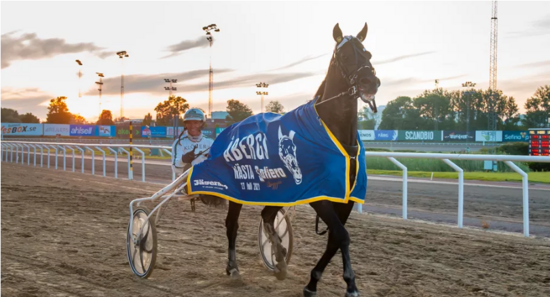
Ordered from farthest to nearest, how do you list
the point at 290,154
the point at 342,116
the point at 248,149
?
1. the point at 248,149
2. the point at 290,154
3. the point at 342,116

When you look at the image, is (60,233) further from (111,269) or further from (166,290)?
(166,290)

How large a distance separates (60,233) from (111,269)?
2.08 m

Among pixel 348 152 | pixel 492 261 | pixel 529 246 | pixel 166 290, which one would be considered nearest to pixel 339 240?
pixel 348 152

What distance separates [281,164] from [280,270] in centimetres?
101

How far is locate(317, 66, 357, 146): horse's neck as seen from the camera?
3.71 m

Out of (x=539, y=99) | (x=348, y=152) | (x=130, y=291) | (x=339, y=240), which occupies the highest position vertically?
(x=539, y=99)

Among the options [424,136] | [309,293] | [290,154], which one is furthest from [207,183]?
[424,136]

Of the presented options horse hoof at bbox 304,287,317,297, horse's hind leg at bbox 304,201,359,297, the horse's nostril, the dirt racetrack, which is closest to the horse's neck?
the horse's nostril

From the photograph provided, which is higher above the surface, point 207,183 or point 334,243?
point 207,183

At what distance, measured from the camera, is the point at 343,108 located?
12.2 ft

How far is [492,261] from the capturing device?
5109 mm

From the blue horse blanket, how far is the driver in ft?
2.31

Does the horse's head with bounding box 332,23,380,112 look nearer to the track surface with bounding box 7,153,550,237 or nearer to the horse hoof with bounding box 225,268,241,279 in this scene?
the horse hoof with bounding box 225,268,241,279

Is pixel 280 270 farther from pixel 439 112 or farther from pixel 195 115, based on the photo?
pixel 439 112
